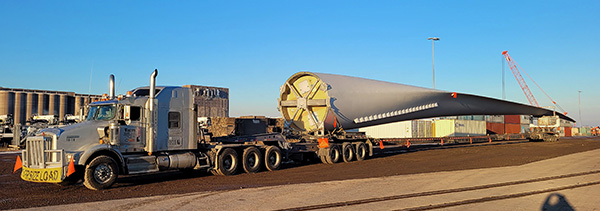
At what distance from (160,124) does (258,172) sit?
15.0 ft

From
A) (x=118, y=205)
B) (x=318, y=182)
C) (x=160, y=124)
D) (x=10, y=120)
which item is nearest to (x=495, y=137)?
(x=318, y=182)

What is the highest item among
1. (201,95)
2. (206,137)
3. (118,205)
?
(201,95)

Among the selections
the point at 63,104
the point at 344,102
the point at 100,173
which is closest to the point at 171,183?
the point at 100,173

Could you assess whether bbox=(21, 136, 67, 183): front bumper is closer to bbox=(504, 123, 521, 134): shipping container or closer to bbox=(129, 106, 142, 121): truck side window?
bbox=(129, 106, 142, 121): truck side window

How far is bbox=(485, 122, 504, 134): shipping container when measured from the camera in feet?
217

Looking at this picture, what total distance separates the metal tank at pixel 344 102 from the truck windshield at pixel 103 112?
330 inches

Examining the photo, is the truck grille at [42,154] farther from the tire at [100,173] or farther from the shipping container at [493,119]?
the shipping container at [493,119]

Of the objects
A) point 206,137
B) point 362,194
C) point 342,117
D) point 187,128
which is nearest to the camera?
point 362,194

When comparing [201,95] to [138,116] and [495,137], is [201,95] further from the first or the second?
[495,137]

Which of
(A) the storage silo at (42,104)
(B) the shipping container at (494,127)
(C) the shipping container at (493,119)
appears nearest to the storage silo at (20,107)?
(A) the storage silo at (42,104)

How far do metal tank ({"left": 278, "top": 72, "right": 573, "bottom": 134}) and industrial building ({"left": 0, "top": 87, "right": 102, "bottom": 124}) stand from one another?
27.0 metres

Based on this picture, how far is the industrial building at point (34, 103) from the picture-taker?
1629 inches

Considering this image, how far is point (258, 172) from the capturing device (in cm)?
1772

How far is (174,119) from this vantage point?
50.2 ft
